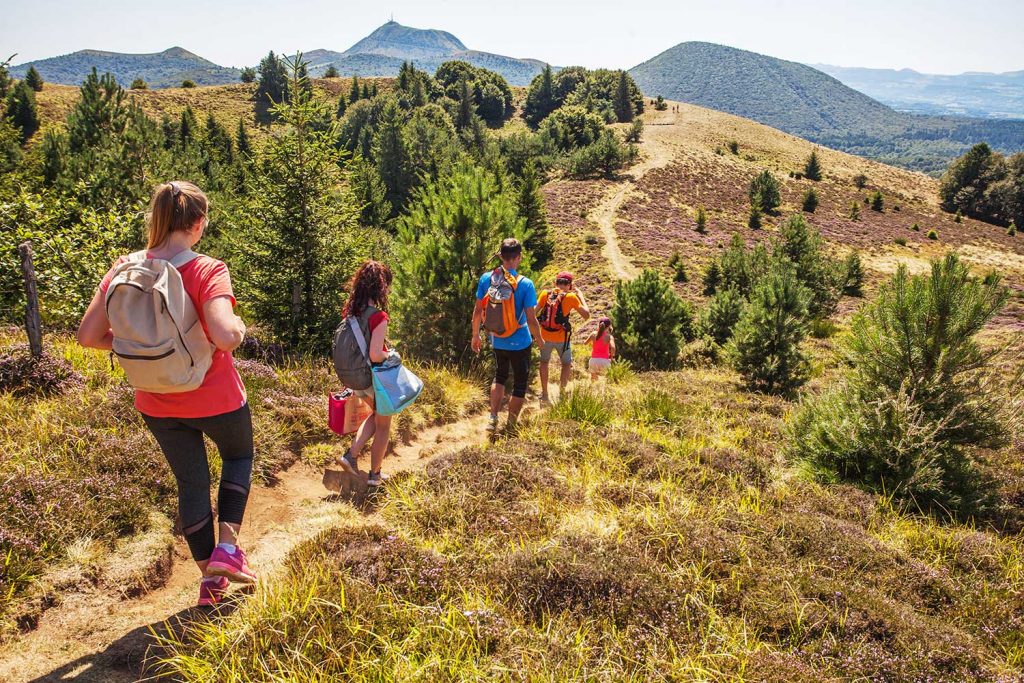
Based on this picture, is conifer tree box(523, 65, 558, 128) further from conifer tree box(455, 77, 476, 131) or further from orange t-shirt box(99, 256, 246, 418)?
orange t-shirt box(99, 256, 246, 418)

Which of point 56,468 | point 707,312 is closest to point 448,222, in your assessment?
point 56,468

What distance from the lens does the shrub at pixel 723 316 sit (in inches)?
712

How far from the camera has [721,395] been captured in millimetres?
9359

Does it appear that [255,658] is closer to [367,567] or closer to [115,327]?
[367,567]

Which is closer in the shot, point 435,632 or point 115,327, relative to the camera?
point 115,327

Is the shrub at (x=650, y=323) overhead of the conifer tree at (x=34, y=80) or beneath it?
beneath

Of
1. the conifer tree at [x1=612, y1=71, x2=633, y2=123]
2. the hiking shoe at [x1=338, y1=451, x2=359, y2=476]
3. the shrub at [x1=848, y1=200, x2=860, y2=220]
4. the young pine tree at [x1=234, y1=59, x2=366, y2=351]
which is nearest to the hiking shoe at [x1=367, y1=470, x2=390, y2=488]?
the hiking shoe at [x1=338, y1=451, x2=359, y2=476]

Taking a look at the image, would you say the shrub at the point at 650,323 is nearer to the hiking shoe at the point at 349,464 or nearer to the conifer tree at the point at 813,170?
the hiking shoe at the point at 349,464

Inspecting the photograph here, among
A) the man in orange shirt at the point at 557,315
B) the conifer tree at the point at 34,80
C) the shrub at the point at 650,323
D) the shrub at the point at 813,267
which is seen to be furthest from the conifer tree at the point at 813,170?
the conifer tree at the point at 34,80

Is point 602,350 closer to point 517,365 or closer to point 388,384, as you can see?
point 517,365

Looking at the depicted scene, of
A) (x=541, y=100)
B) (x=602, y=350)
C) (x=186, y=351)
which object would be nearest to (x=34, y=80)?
(x=541, y=100)

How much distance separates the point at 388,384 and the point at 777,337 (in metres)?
11.1

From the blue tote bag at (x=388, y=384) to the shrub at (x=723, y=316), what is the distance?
16.0 metres

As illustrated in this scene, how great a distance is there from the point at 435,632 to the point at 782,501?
10.3 ft
